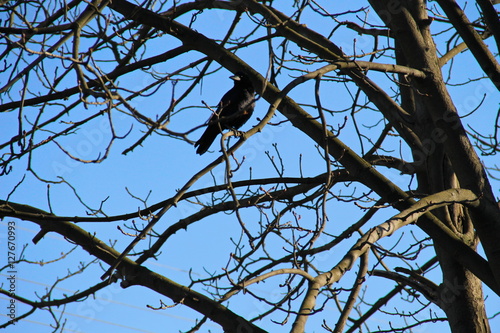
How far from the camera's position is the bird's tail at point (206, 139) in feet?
16.1

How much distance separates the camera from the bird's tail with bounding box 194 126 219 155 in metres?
4.89

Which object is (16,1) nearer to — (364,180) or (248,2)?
(248,2)

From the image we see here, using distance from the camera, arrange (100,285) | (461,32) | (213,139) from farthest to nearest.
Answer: (213,139) < (461,32) < (100,285)

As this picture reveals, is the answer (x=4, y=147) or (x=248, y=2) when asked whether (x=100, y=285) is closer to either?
(x=4, y=147)

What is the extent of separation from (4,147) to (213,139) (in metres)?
1.75

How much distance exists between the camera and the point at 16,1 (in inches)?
159

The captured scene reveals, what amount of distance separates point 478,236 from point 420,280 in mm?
521

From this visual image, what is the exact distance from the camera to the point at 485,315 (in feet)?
12.5

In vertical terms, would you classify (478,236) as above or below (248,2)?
below

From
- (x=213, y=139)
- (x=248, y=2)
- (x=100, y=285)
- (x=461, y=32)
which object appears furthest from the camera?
(x=213, y=139)

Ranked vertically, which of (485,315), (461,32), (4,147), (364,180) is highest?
(461,32)

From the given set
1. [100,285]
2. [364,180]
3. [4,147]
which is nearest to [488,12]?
[364,180]

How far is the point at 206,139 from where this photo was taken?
4.97m

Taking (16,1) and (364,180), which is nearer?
(364,180)
